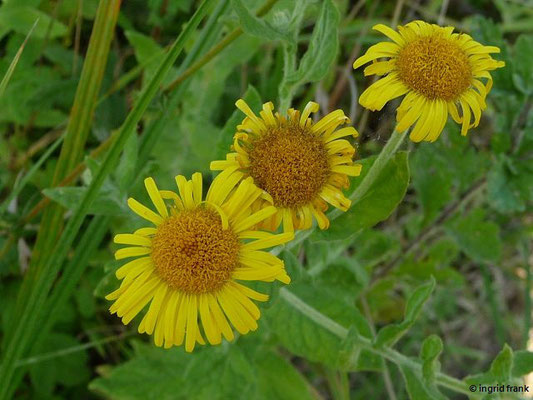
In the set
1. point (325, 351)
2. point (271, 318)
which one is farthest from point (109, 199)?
point (325, 351)

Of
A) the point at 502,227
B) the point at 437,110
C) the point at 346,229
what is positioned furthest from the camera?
the point at 502,227

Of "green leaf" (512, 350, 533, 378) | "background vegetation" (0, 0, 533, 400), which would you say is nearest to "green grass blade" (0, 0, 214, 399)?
"background vegetation" (0, 0, 533, 400)

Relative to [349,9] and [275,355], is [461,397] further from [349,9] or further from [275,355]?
[349,9]

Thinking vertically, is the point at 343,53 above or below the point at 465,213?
above

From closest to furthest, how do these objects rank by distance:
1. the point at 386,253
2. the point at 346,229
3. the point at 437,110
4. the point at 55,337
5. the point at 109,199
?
the point at 437,110 < the point at 346,229 < the point at 109,199 < the point at 55,337 < the point at 386,253

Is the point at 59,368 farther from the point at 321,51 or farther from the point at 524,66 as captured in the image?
the point at 524,66

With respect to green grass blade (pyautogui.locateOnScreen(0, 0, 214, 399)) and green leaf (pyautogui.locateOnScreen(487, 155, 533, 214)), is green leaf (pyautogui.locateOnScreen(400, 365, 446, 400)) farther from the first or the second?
green grass blade (pyautogui.locateOnScreen(0, 0, 214, 399))

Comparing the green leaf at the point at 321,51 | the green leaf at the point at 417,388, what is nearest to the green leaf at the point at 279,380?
the green leaf at the point at 417,388
